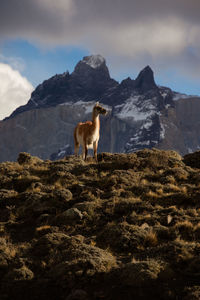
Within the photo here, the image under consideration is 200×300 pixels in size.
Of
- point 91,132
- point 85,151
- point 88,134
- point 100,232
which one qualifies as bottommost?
point 100,232

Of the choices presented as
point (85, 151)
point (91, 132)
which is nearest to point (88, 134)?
point (91, 132)

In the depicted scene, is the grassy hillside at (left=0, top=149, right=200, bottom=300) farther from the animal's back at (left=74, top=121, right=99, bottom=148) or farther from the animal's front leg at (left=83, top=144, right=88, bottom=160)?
the animal's back at (left=74, top=121, right=99, bottom=148)

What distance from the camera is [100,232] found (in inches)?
464

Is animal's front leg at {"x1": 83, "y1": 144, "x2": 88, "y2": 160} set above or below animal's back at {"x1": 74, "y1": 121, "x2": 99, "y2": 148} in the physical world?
below

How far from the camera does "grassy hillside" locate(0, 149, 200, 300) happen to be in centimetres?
883

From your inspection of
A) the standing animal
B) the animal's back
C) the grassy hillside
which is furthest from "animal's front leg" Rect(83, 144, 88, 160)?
the grassy hillside

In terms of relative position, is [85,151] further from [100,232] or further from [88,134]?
[100,232]

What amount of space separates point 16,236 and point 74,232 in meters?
1.73

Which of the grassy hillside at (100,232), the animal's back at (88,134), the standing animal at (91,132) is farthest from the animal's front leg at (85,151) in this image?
the grassy hillside at (100,232)

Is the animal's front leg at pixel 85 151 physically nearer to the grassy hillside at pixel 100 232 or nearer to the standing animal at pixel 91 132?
the standing animal at pixel 91 132

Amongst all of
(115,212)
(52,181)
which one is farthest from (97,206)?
(52,181)

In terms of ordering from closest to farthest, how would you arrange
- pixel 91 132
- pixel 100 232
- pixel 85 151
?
pixel 100 232
pixel 91 132
pixel 85 151

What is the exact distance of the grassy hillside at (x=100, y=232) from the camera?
8828mm

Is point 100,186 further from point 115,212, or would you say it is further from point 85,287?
point 85,287
